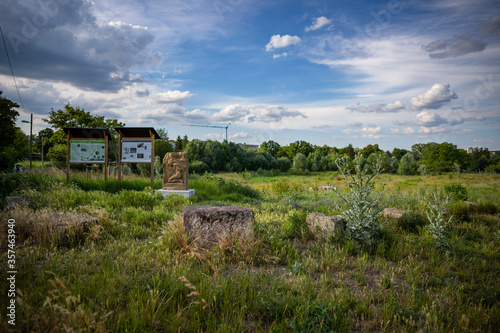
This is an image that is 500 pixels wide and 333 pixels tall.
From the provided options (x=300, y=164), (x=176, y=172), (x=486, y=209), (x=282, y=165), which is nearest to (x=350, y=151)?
(x=300, y=164)

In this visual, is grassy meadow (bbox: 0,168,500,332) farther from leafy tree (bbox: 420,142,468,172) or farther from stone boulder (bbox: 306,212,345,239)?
leafy tree (bbox: 420,142,468,172)

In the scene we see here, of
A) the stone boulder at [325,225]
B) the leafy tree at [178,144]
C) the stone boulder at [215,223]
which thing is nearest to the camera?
the stone boulder at [215,223]

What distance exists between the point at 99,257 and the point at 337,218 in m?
4.73

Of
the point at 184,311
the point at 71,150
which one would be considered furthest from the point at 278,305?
the point at 71,150

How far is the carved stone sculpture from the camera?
1262 cm

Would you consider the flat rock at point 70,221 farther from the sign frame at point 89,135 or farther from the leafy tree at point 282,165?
the leafy tree at point 282,165

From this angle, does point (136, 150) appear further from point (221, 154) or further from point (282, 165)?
point (282, 165)

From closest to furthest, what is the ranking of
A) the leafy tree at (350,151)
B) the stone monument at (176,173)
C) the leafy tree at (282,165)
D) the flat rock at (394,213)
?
the flat rock at (394,213) < the stone monument at (176,173) < the leafy tree at (350,151) < the leafy tree at (282,165)

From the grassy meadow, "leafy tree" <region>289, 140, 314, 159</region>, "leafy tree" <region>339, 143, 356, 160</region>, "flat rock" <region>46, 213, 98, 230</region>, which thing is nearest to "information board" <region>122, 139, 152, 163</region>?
the grassy meadow

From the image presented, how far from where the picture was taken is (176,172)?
12688 millimetres

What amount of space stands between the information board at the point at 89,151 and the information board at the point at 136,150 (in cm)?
109

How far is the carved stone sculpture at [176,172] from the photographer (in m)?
12.6

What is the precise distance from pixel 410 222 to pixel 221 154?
127ft

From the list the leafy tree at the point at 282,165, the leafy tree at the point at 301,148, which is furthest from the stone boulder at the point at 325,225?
the leafy tree at the point at 301,148
